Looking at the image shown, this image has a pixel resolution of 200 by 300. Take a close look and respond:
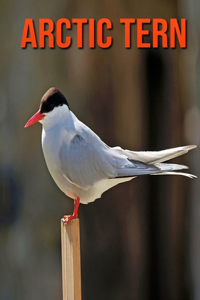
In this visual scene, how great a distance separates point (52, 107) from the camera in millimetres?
1172

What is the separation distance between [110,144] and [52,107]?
1.71ft

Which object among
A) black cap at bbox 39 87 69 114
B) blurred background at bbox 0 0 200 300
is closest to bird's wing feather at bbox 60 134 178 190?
black cap at bbox 39 87 69 114

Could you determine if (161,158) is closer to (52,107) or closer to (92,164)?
(92,164)

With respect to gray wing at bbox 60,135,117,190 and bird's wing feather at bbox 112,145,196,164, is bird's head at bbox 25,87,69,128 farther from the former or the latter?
bird's wing feather at bbox 112,145,196,164

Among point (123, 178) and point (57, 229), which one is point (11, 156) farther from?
point (123, 178)

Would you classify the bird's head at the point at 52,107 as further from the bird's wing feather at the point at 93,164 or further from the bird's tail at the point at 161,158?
the bird's tail at the point at 161,158

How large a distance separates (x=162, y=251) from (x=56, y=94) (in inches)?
36.4

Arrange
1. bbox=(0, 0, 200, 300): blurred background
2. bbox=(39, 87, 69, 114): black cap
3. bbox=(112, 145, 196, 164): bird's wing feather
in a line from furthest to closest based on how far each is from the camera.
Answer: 1. bbox=(0, 0, 200, 300): blurred background
2. bbox=(112, 145, 196, 164): bird's wing feather
3. bbox=(39, 87, 69, 114): black cap

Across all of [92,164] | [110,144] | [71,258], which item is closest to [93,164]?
[92,164]

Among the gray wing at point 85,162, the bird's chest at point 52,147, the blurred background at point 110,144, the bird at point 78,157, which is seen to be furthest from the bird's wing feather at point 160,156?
the blurred background at point 110,144

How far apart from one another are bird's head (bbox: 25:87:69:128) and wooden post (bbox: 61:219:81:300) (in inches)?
12.6

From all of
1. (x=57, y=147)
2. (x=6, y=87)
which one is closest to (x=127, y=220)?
(x=57, y=147)

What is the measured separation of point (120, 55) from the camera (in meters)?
1.62

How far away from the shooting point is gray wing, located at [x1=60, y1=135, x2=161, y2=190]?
119cm
